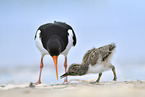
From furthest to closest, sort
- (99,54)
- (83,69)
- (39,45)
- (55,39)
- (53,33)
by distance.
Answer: (39,45)
(53,33)
(55,39)
(99,54)
(83,69)

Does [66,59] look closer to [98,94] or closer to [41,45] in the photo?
[41,45]

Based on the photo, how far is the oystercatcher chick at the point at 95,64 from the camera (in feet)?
24.4

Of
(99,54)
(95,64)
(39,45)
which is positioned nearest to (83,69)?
(95,64)

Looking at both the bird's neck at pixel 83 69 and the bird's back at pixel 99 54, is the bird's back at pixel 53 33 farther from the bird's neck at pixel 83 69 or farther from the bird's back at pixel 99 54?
the bird's neck at pixel 83 69

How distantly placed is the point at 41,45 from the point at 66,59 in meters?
1.64

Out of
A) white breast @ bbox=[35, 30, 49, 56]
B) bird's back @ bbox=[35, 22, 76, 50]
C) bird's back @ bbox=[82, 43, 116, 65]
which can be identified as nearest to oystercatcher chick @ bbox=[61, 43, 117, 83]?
bird's back @ bbox=[82, 43, 116, 65]

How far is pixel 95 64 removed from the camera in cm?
749

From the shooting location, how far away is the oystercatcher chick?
7.43m

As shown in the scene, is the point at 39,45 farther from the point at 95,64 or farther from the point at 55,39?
the point at 95,64

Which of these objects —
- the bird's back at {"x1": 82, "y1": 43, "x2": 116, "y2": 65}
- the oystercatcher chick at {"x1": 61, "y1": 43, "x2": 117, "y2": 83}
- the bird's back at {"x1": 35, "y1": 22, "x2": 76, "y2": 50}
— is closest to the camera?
the oystercatcher chick at {"x1": 61, "y1": 43, "x2": 117, "y2": 83}

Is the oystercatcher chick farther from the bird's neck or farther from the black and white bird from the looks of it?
the black and white bird

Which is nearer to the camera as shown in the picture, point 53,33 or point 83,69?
point 83,69

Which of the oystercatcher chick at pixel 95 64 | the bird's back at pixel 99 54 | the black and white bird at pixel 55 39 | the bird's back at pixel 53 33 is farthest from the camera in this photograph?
the bird's back at pixel 53 33

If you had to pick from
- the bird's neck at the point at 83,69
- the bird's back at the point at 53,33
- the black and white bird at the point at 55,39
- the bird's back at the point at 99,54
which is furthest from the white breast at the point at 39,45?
the bird's neck at the point at 83,69
